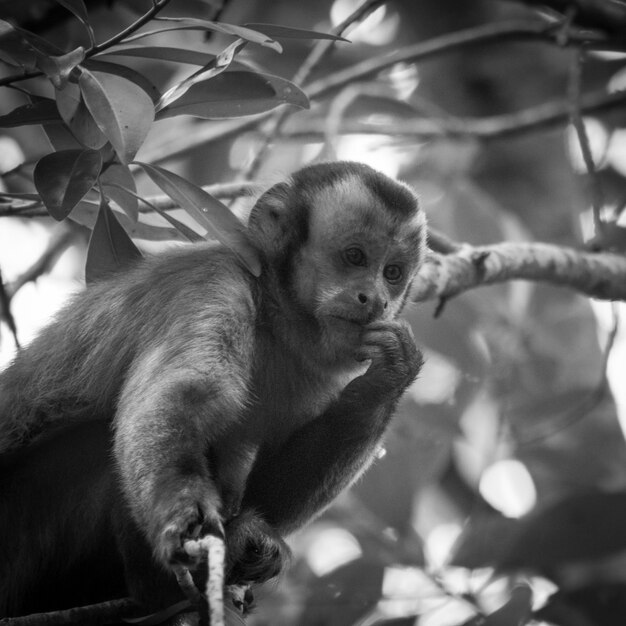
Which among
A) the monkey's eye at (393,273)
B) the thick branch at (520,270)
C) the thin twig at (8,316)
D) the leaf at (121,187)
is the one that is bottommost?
the thick branch at (520,270)

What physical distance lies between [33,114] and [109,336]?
40.5 inches

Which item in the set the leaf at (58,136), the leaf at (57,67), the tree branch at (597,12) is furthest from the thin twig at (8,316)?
the tree branch at (597,12)

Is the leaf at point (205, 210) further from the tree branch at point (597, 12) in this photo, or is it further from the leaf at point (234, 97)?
the tree branch at point (597, 12)

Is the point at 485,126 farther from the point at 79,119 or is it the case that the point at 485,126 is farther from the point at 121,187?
the point at 79,119

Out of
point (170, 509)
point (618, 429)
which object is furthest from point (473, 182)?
point (170, 509)

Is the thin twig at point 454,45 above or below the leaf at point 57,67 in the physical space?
below

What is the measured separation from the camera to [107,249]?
4.13 metres

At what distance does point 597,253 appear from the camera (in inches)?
239

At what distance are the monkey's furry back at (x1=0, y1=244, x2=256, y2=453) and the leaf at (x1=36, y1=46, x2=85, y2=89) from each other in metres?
1.03

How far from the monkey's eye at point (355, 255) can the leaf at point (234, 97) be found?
0.85 m

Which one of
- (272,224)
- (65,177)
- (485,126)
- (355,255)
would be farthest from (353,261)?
(485,126)

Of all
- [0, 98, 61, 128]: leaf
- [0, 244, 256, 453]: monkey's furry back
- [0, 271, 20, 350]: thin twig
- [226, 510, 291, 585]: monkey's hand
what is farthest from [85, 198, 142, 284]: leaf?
[226, 510, 291, 585]: monkey's hand

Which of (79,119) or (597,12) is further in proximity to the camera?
(597,12)

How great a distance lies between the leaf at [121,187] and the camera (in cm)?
379
